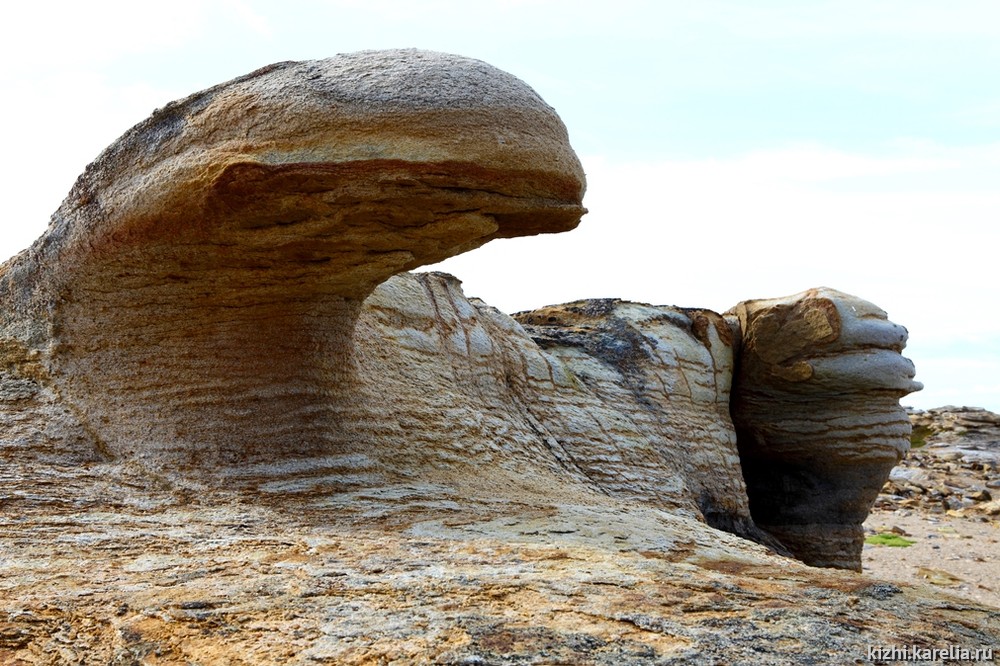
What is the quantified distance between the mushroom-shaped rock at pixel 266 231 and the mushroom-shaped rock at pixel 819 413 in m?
3.36

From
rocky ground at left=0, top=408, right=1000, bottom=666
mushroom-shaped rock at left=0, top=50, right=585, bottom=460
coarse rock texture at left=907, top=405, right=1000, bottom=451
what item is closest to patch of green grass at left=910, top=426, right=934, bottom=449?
coarse rock texture at left=907, top=405, right=1000, bottom=451

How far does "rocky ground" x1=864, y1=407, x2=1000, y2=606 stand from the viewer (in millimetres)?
7464

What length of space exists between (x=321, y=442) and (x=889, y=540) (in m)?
6.34

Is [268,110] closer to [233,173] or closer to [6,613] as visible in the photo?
[233,173]

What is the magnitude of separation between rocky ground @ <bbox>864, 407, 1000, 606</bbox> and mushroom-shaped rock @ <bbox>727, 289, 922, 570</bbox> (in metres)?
0.62

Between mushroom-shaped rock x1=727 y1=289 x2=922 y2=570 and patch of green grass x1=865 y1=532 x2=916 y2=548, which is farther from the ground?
mushroom-shaped rock x1=727 y1=289 x2=922 y2=570

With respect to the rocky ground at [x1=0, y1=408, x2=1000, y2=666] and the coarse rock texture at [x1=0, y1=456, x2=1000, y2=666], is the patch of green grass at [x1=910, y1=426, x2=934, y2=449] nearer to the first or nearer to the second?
the rocky ground at [x1=0, y1=408, x2=1000, y2=666]

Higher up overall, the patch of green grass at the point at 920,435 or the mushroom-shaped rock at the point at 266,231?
the mushroom-shaped rock at the point at 266,231

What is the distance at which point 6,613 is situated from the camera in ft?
7.80

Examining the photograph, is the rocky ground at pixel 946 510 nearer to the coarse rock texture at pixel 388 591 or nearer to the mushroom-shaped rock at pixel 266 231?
the coarse rock texture at pixel 388 591

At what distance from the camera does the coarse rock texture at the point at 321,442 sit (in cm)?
235

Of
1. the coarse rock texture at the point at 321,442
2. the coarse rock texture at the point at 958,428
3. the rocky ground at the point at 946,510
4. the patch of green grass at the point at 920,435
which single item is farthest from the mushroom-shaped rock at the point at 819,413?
the patch of green grass at the point at 920,435

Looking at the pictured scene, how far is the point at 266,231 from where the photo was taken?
134 inches

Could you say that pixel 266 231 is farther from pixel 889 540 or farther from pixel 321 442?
pixel 889 540
